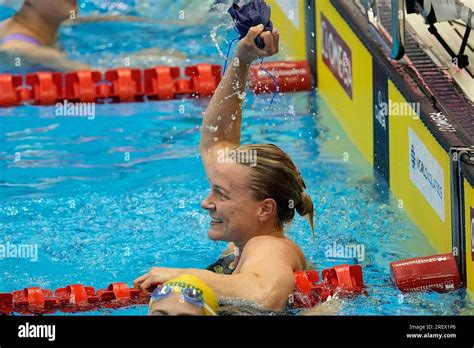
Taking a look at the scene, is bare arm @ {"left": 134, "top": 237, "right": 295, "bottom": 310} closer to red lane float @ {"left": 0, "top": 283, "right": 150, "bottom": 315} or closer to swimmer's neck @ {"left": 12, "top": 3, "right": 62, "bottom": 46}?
red lane float @ {"left": 0, "top": 283, "right": 150, "bottom": 315}

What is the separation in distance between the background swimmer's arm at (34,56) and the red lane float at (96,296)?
3.42m

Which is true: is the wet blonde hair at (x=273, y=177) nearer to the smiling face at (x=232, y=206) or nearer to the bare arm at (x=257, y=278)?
the smiling face at (x=232, y=206)

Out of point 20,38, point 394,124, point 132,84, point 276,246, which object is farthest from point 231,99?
point 20,38

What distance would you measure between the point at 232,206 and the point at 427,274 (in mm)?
868

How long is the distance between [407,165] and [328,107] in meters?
1.70

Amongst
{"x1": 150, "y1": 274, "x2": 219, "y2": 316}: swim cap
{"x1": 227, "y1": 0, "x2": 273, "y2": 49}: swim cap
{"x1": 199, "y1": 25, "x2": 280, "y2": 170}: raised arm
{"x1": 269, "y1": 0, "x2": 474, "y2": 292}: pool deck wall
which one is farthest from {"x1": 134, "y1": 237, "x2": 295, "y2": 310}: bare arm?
{"x1": 269, "y1": 0, "x2": 474, "y2": 292}: pool deck wall

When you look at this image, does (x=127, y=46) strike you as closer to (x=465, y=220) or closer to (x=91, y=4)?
(x=91, y=4)

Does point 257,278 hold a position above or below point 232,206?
below

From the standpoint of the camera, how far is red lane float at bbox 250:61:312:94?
779 centimetres

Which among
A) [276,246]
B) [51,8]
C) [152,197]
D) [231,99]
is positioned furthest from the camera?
[51,8]

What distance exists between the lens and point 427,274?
4945 mm

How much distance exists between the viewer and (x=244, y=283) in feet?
13.6

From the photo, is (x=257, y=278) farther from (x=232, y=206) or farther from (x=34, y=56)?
(x=34, y=56)
